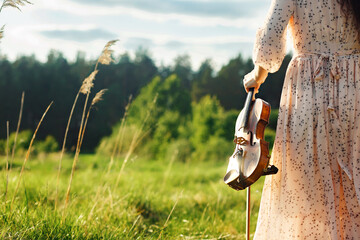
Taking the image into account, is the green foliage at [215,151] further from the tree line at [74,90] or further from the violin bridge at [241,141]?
the violin bridge at [241,141]

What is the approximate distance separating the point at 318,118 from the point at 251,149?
445 millimetres

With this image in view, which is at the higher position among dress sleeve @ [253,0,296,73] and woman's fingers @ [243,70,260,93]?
dress sleeve @ [253,0,296,73]

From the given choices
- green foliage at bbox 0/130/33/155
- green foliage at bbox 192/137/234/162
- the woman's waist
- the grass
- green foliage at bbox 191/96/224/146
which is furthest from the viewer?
green foliage at bbox 191/96/224/146

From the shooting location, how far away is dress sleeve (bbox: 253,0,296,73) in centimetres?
246

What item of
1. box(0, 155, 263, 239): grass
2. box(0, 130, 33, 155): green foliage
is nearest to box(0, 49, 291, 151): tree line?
box(0, 130, 33, 155): green foliage

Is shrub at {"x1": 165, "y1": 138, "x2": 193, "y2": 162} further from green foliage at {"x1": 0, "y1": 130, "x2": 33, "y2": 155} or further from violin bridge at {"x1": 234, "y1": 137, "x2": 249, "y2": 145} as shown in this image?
violin bridge at {"x1": 234, "y1": 137, "x2": 249, "y2": 145}

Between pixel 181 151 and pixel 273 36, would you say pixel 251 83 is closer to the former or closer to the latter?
pixel 273 36

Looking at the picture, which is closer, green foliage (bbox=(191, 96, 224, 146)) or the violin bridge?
the violin bridge

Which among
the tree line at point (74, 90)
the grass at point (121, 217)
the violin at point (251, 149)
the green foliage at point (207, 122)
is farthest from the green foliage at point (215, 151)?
the violin at point (251, 149)

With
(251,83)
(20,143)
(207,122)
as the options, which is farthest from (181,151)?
(251,83)

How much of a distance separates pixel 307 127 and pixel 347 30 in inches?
23.5

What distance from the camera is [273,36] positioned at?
8.13 feet

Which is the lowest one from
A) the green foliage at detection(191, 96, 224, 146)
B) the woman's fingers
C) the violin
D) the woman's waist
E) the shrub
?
the shrub

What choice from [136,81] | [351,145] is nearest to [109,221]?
[351,145]
